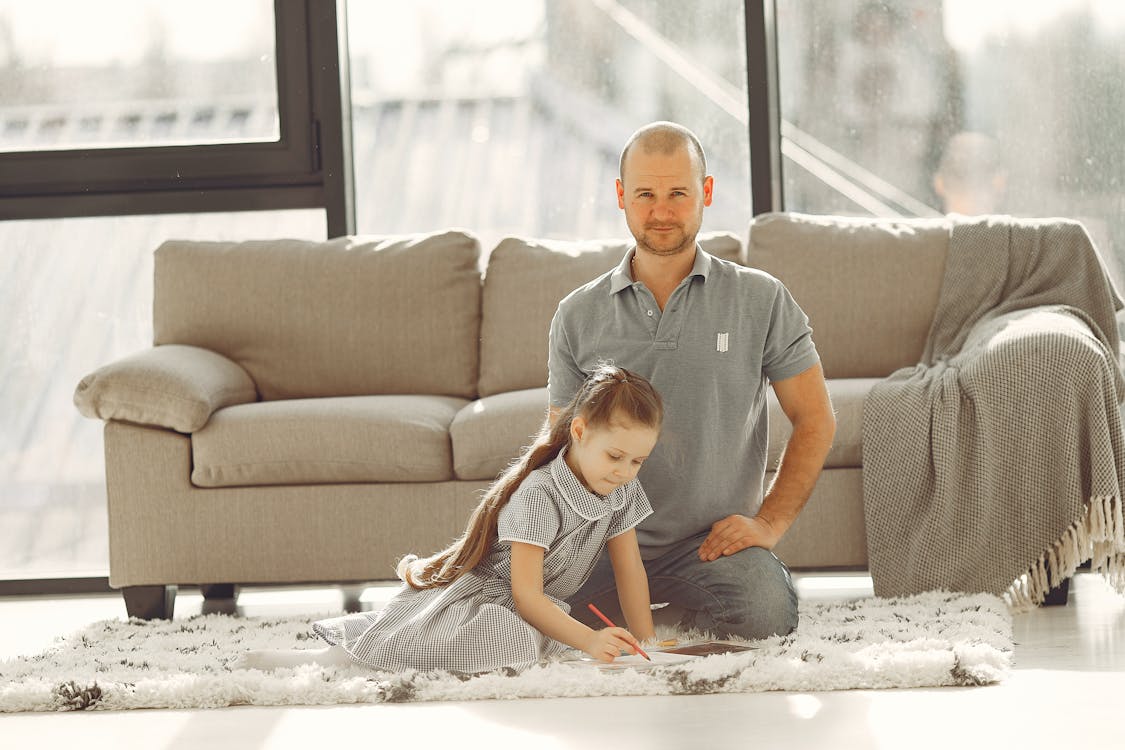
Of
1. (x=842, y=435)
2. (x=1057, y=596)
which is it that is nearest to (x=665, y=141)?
(x=842, y=435)

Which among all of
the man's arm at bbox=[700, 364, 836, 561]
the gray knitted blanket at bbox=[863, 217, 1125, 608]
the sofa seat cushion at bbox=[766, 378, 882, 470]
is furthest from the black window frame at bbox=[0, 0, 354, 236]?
the man's arm at bbox=[700, 364, 836, 561]

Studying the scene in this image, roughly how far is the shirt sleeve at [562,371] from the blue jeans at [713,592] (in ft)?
0.98

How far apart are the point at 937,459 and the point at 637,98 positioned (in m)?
1.84

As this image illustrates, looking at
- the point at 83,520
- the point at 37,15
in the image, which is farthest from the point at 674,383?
the point at 37,15

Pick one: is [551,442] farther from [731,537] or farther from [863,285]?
[863,285]

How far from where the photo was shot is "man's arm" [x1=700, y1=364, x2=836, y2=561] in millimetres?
2377

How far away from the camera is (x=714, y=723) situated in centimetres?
184

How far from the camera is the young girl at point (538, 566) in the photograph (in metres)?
2.17

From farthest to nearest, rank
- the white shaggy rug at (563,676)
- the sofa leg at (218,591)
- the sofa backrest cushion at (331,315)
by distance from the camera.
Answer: the sofa backrest cushion at (331,315), the sofa leg at (218,591), the white shaggy rug at (563,676)

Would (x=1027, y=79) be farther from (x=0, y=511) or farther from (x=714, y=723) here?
(x=0, y=511)

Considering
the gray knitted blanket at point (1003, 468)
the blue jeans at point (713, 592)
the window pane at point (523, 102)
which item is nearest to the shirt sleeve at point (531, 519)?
the blue jeans at point (713, 592)

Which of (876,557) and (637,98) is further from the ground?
(637,98)

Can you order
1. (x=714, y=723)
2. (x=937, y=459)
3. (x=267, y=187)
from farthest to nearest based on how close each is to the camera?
(x=267, y=187), (x=937, y=459), (x=714, y=723)

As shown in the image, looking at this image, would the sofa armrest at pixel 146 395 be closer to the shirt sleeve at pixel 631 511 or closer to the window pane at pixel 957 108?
the shirt sleeve at pixel 631 511
